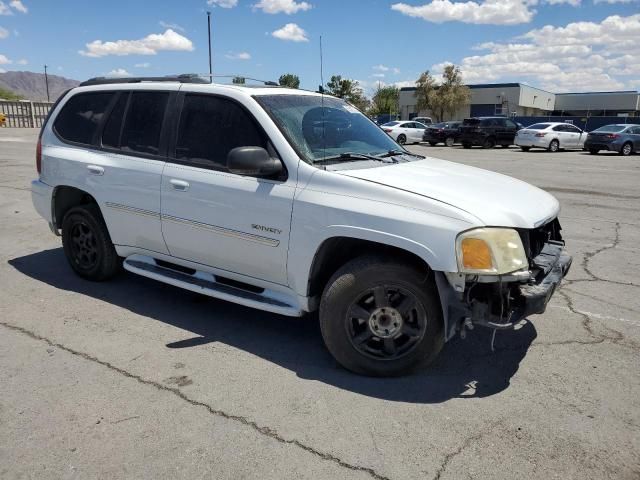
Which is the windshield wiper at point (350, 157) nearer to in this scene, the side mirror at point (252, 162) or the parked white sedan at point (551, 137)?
the side mirror at point (252, 162)

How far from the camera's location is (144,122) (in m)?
4.63

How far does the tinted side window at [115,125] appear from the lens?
15.7 feet

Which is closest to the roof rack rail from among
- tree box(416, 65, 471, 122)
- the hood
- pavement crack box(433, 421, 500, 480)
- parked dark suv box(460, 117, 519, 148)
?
the hood

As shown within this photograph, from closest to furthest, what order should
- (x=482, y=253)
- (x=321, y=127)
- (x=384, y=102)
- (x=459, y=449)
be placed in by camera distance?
(x=459, y=449)
(x=482, y=253)
(x=321, y=127)
(x=384, y=102)

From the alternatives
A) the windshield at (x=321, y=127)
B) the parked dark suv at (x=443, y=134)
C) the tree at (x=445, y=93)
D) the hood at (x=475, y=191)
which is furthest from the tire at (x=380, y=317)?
the tree at (x=445, y=93)

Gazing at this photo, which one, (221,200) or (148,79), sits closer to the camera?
(221,200)

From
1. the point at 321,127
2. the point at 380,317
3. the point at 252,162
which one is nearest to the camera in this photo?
the point at 380,317

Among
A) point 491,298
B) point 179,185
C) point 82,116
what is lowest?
point 491,298

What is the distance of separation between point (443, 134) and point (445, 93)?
93.6ft

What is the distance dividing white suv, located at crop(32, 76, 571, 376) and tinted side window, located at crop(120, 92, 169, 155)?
0.01 m

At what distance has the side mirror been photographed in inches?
140

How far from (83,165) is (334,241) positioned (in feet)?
8.91

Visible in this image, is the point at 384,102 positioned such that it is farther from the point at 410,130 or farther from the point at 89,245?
the point at 89,245

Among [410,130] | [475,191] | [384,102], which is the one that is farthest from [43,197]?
[384,102]
